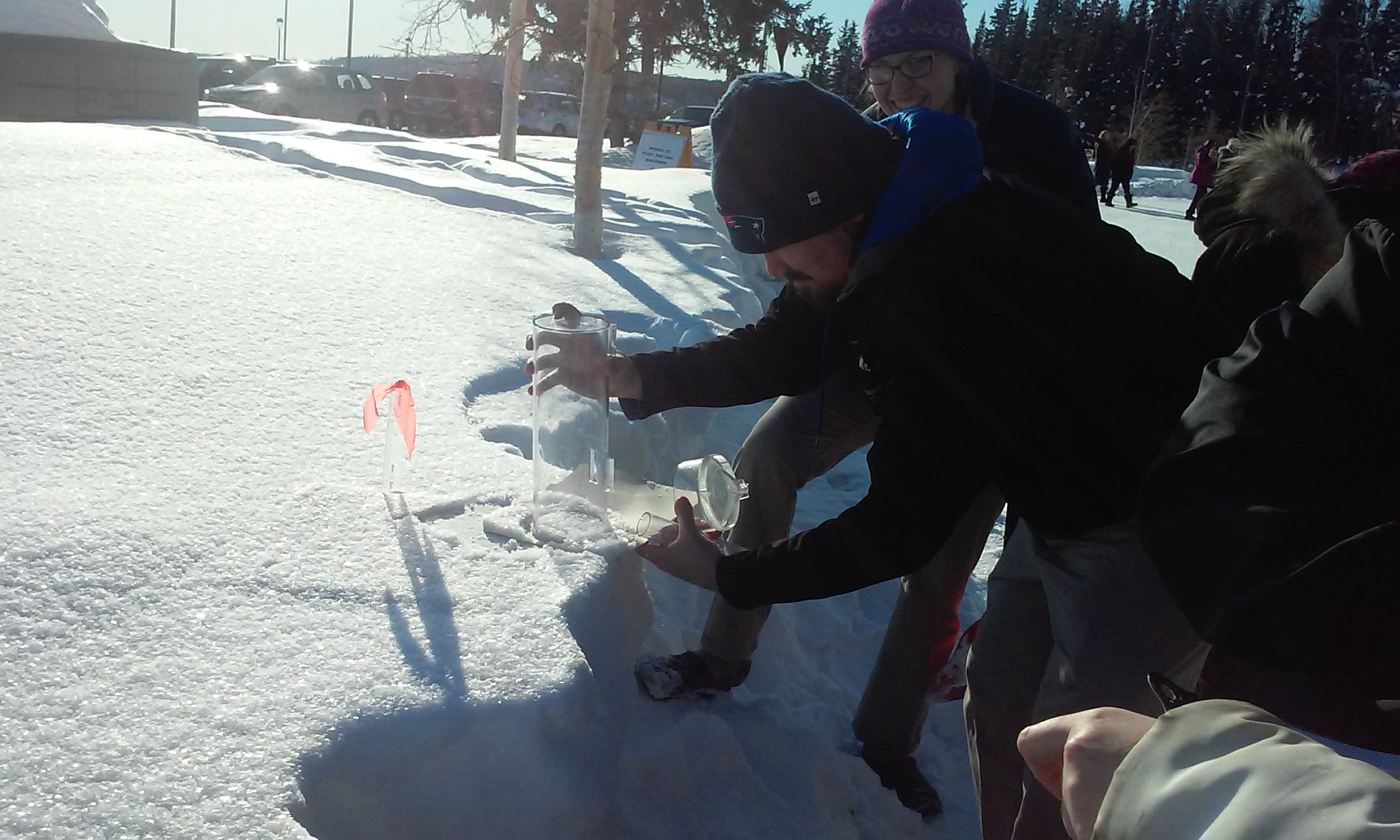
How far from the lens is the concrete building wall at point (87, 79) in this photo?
1027cm

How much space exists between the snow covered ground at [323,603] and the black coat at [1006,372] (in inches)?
23.3

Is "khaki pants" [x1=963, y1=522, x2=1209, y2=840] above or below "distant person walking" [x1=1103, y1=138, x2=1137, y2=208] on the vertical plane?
below

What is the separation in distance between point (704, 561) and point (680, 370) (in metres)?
0.59

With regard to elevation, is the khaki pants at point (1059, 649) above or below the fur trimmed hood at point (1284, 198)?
below

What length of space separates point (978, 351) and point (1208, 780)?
860 mm

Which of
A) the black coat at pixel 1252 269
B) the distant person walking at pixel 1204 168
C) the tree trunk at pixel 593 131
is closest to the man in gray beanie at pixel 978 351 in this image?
the black coat at pixel 1252 269

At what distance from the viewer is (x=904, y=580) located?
7.55 ft

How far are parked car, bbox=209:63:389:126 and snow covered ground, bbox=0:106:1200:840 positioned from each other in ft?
55.8

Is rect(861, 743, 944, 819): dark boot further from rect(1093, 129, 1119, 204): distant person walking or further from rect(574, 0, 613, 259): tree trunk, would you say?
rect(1093, 129, 1119, 204): distant person walking

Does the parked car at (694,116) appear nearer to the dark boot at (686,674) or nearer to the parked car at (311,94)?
the parked car at (311,94)

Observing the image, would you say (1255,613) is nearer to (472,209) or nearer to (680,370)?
(680,370)

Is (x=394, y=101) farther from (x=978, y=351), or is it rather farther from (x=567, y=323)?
(x=978, y=351)

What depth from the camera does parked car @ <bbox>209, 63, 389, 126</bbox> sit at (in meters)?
19.0

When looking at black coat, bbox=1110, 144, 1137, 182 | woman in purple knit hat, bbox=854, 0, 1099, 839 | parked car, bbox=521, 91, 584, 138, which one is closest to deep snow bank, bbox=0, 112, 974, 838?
woman in purple knit hat, bbox=854, 0, 1099, 839
